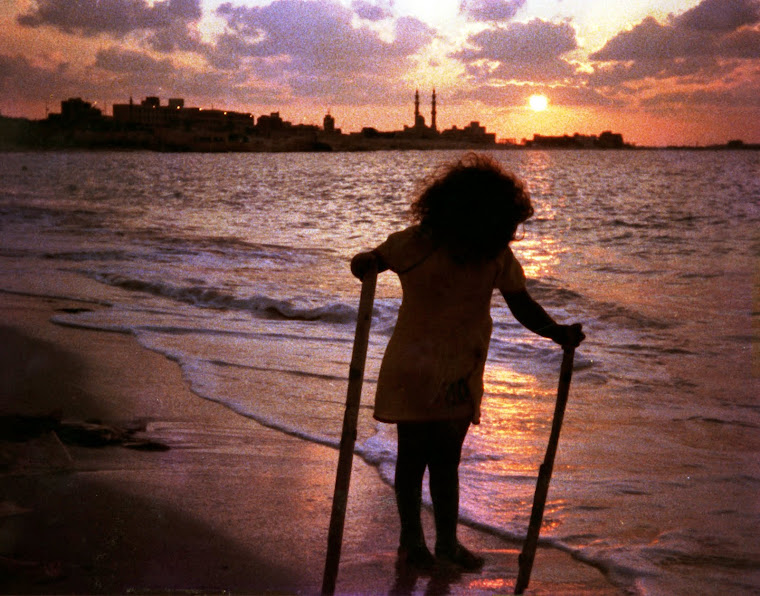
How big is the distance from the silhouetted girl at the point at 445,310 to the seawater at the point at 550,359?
0.23m

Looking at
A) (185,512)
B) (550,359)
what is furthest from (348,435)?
(550,359)

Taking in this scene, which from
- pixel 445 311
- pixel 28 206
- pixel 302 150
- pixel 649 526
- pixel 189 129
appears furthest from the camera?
pixel 302 150

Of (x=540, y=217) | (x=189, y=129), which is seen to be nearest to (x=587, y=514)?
(x=540, y=217)

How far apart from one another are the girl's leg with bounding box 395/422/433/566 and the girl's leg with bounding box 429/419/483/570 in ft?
0.18

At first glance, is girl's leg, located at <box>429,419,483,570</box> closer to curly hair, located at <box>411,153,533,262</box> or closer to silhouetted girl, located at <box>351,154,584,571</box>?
silhouetted girl, located at <box>351,154,584,571</box>

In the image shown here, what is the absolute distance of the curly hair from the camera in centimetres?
310

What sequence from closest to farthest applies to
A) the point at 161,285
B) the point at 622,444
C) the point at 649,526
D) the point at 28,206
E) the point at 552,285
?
the point at 649,526, the point at 622,444, the point at 161,285, the point at 552,285, the point at 28,206

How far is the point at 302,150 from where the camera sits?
17325 centimetres

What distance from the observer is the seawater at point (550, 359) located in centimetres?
404

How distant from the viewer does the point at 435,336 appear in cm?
322

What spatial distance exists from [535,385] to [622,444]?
1.65m

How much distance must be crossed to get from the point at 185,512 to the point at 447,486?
1.17m

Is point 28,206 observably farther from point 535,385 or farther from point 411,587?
point 411,587

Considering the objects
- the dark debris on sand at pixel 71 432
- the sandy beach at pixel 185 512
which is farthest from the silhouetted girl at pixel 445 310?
the dark debris on sand at pixel 71 432
